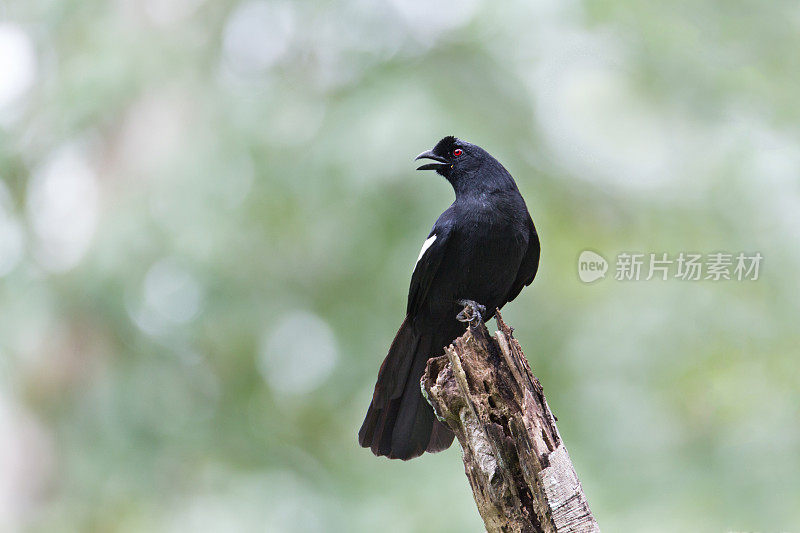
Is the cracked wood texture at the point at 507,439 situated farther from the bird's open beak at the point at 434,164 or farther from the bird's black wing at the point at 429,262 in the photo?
the bird's open beak at the point at 434,164

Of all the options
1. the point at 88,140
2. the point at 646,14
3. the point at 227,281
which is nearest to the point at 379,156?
the point at 227,281

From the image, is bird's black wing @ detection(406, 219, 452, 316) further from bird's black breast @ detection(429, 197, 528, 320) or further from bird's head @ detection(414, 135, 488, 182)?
bird's head @ detection(414, 135, 488, 182)

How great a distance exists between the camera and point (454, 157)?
4168 mm

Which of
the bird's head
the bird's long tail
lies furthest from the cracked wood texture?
the bird's head

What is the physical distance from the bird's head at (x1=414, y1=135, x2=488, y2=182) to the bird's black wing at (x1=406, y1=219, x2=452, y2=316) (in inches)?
16.6

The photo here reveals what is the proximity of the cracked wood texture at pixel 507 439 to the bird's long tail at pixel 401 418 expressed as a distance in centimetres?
98

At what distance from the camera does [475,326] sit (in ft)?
9.73

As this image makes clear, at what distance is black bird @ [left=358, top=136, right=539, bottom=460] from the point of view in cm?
365

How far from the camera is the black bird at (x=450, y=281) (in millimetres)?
3646

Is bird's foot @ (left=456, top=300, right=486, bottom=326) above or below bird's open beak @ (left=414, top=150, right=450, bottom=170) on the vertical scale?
below

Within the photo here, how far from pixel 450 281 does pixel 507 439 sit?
1237mm

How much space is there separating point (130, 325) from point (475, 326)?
4689 mm

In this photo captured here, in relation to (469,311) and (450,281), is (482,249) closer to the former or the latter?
(450,281)

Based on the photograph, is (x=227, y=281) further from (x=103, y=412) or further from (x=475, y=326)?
(x=475, y=326)
